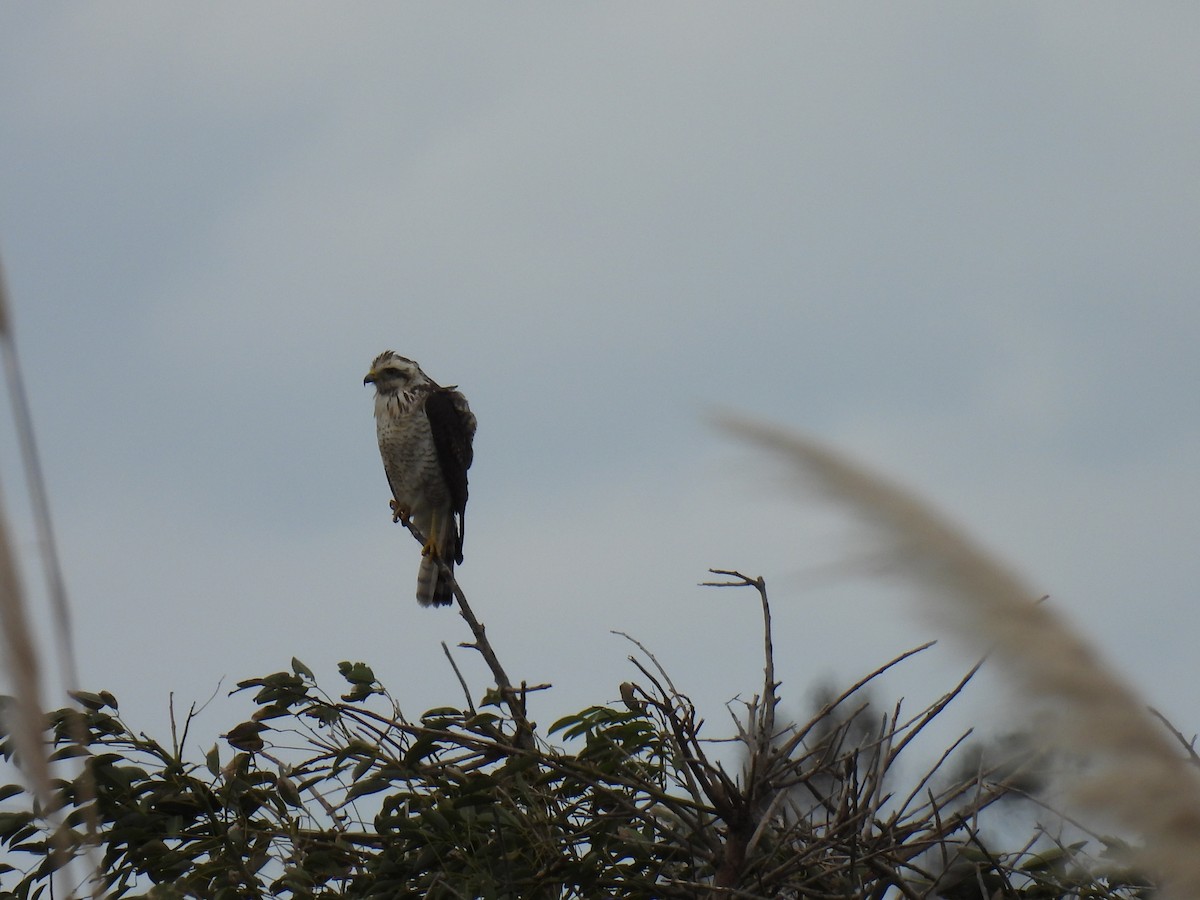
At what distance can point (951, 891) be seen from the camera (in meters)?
3.55

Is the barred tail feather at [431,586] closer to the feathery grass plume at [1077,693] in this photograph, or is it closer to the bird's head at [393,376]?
the bird's head at [393,376]

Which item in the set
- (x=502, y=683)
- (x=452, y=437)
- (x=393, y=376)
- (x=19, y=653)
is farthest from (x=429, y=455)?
(x=19, y=653)

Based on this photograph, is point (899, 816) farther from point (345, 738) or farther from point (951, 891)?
point (345, 738)

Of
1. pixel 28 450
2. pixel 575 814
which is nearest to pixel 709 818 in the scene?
pixel 575 814

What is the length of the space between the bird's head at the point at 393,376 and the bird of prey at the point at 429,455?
3 centimetres

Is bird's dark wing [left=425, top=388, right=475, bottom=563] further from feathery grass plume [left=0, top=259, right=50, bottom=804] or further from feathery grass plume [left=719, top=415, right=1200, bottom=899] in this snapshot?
feathery grass plume [left=719, top=415, right=1200, bottom=899]

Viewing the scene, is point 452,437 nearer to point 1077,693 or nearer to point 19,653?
point 19,653

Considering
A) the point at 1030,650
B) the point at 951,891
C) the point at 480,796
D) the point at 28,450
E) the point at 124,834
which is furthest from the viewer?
the point at 951,891

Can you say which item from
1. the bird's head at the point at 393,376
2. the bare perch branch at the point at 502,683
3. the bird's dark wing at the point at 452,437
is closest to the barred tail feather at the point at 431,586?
the bird's dark wing at the point at 452,437

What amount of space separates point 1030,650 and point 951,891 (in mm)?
Result: 3173

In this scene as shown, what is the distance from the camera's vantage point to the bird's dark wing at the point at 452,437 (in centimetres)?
852

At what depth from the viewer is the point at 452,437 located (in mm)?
8539

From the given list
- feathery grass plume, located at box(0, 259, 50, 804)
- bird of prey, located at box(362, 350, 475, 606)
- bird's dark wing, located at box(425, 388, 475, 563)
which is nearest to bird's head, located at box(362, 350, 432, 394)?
bird of prey, located at box(362, 350, 475, 606)

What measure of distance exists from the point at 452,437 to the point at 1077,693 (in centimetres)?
798
